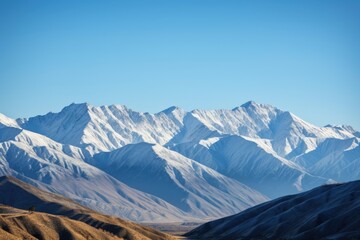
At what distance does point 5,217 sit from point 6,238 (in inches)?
1060

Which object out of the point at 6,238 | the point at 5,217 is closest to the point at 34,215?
the point at 5,217

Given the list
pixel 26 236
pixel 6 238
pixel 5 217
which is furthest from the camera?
pixel 5 217

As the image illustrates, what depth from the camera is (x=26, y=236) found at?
577 feet

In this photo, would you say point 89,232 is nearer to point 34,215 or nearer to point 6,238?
point 34,215

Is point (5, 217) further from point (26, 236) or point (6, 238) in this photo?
point (6, 238)

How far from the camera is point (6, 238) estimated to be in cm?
16162

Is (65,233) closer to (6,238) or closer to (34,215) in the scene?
(34,215)

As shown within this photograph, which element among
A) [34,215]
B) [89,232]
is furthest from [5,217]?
[89,232]

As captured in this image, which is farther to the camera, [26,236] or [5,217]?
[5,217]

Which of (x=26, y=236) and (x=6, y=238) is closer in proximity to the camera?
(x=6, y=238)

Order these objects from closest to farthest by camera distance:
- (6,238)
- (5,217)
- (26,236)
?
(6,238)
(26,236)
(5,217)

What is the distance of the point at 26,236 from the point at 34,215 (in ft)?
64.4

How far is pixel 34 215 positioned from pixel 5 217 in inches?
380

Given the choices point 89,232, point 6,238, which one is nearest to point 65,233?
point 89,232
